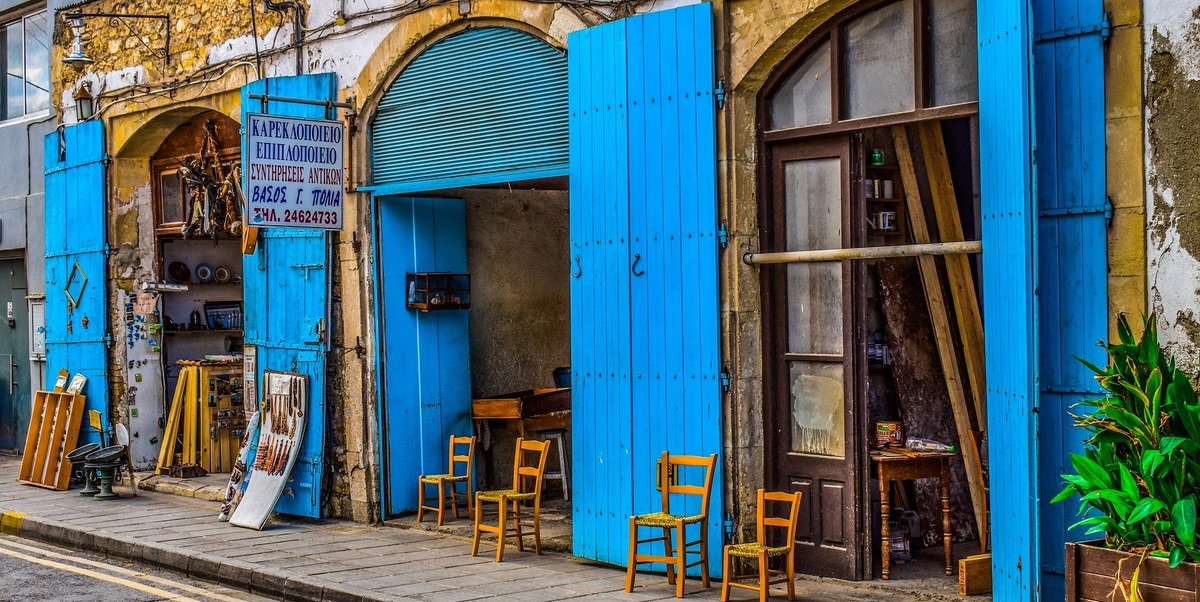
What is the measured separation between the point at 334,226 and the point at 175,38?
379 centimetres

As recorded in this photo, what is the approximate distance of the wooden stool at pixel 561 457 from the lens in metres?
11.4

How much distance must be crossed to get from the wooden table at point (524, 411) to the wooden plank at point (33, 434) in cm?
569

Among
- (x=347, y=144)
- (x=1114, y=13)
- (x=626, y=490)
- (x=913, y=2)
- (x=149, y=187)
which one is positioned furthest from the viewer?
(x=149, y=187)

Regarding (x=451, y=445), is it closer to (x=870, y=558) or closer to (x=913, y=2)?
(x=870, y=558)

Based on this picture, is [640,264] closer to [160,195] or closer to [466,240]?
[466,240]

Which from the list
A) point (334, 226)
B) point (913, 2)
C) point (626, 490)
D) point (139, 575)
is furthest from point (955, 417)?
point (139, 575)

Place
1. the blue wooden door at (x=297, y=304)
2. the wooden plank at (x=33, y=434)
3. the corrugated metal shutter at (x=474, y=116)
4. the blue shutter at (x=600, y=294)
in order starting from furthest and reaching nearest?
the wooden plank at (x=33, y=434) → the blue wooden door at (x=297, y=304) → the corrugated metal shutter at (x=474, y=116) → the blue shutter at (x=600, y=294)

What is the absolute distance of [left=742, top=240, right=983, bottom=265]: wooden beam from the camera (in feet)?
23.9

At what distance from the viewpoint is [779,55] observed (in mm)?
8188

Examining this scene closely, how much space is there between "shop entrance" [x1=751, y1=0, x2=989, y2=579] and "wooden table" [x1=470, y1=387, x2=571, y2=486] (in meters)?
3.18

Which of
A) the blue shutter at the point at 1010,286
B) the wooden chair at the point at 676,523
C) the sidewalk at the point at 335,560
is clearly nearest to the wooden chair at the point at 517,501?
the sidewalk at the point at 335,560

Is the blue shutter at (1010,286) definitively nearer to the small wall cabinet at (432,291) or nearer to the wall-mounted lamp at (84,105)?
the small wall cabinet at (432,291)

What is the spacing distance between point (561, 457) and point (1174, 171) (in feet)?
20.8

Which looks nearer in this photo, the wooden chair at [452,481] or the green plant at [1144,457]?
the green plant at [1144,457]
